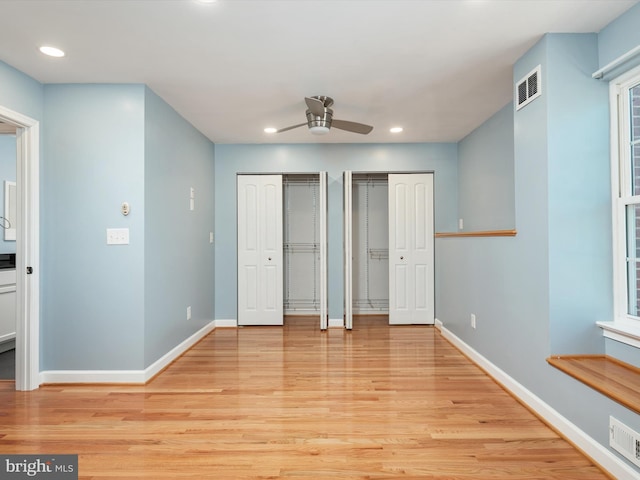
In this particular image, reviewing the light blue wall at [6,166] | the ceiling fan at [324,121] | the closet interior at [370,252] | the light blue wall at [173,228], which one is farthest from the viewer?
the closet interior at [370,252]

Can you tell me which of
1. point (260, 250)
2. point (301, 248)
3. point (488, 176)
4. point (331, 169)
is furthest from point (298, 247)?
point (488, 176)

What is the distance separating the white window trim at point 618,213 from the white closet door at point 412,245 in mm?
2761

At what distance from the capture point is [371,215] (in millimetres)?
5949

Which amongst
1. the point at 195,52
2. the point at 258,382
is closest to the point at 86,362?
the point at 258,382

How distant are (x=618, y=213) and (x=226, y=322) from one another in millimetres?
4344

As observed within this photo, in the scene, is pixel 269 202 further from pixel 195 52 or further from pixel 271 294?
pixel 195 52

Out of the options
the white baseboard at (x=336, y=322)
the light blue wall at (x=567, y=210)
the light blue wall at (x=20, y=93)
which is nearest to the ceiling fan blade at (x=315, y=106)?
the light blue wall at (x=567, y=210)

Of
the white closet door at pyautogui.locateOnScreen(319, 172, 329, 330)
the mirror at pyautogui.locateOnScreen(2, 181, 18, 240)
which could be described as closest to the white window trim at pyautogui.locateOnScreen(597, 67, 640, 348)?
the white closet door at pyautogui.locateOnScreen(319, 172, 329, 330)

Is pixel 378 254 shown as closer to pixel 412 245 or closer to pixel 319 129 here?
pixel 412 245

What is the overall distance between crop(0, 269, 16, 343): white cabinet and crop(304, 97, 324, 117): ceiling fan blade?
3.71 metres

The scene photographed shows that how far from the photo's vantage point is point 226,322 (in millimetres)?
5094

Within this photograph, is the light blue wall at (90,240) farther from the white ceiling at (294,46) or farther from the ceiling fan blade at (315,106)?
the ceiling fan blade at (315,106)

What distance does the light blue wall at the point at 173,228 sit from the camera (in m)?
3.20

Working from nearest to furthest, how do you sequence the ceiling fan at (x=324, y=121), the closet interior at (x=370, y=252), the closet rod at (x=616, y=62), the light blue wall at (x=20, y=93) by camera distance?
the closet rod at (x=616, y=62) → the light blue wall at (x=20, y=93) → the ceiling fan at (x=324, y=121) → the closet interior at (x=370, y=252)
